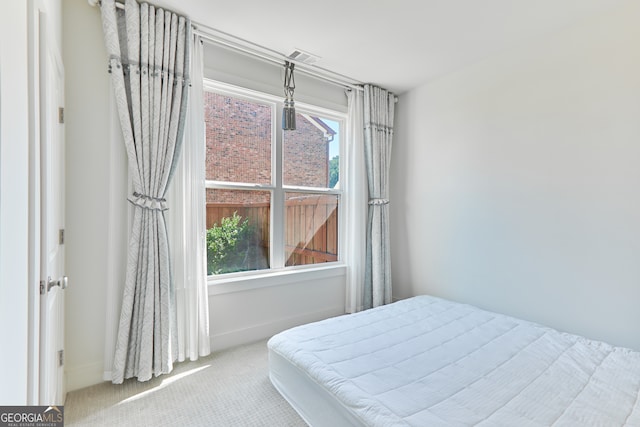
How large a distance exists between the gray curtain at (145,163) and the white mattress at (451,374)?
2.84ft

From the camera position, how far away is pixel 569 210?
7.37 feet

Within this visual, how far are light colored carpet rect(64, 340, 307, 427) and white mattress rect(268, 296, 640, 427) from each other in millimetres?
158

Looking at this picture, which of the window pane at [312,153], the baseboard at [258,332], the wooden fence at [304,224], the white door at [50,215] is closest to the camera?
the white door at [50,215]

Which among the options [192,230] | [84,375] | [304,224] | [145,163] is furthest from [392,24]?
[84,375]

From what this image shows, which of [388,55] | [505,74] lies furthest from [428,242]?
[388,55]

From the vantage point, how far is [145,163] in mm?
2053

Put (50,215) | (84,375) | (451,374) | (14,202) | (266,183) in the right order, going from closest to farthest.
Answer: (14,202) < (50,215) < (451,374) < (84,375) < (266,183)

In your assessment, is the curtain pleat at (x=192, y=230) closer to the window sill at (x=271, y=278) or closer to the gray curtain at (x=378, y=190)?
the window sill at (x=271, y=278)

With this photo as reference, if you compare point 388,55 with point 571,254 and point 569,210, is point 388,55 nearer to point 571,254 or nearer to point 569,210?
point 569,210

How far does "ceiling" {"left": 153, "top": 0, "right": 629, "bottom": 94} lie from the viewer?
2.03 metres

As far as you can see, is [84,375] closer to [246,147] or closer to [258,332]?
[258,332]

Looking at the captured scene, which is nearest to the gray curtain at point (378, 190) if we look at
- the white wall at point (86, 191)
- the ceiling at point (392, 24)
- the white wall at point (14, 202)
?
the ceiling at point (392, 24)

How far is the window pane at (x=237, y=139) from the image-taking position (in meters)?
2.62

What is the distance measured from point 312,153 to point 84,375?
8.88 feet
